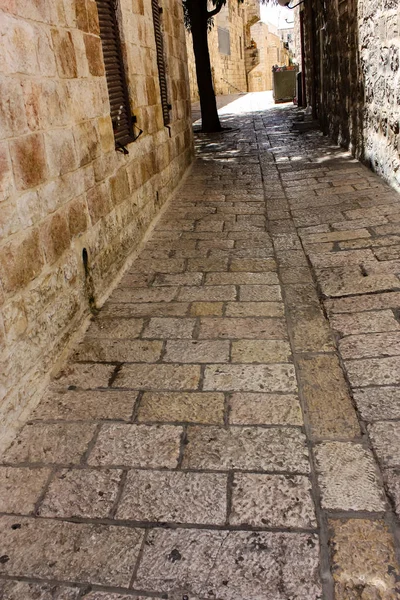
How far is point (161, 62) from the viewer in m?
6.10

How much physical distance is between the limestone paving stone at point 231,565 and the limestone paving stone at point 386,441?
482 millimetres

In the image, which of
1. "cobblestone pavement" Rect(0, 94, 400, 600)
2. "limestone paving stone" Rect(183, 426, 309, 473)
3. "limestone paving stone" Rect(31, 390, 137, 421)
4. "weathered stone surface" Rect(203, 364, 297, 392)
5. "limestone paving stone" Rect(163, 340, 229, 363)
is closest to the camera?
"cobblestone pavement" Rect(0, 94, 400, 600)

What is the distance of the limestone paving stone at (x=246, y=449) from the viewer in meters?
2.06

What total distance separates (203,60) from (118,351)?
961 cm

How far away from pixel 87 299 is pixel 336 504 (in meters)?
2.08

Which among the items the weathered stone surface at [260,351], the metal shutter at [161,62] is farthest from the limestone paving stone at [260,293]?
the metal shutter at [161,62]

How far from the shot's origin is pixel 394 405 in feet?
7.59

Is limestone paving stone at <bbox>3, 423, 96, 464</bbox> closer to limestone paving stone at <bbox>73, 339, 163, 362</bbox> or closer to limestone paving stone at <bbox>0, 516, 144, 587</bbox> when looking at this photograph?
limestone paving stone at <bbox>0, 516, 144, 587</bbox>

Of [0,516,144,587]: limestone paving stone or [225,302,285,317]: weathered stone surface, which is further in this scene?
[225,302,285,317]: weathered stone surface

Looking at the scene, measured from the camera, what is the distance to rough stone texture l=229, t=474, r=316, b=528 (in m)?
1.80

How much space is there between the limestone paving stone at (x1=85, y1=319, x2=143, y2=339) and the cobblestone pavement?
13mm

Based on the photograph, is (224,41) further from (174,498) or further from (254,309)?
(174,498)

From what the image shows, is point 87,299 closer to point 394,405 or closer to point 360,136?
point 394,405

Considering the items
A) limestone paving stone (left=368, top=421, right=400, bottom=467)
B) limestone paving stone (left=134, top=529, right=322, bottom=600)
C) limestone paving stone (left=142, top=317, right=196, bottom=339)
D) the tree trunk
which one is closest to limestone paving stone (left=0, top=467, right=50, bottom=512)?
limestone paving stone (left=134, top=529, right=322, bottom=600)
